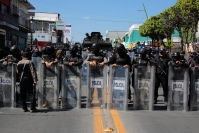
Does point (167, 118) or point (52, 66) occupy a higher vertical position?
point (52, 66)

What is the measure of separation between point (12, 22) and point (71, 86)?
32271 mm

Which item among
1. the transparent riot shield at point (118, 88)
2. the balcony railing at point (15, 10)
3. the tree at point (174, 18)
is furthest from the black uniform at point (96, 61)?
the balcony railing at point (15, 10)

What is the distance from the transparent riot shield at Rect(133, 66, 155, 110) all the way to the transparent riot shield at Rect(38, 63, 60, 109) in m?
2.20

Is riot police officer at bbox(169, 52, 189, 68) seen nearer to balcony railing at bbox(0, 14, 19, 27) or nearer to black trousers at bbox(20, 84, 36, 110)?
black trousers at bbox(20, 84, 36, 110)

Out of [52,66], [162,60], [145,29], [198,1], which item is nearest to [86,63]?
[52,66]

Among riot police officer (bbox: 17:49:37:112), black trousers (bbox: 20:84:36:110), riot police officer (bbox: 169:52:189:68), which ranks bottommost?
black trousers (bbox: 20:84:36:110)

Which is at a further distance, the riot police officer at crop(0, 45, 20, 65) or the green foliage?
the green foliage

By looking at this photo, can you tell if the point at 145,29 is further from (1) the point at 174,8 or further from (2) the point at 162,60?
(2) the point at 162,60

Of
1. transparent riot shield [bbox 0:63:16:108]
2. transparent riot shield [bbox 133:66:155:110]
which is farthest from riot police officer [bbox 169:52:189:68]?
transparent riot shield [bbox 0:63:16:108]

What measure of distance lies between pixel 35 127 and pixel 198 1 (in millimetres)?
29822

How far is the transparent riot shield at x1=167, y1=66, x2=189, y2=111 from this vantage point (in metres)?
9.79

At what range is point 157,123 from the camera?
821cm

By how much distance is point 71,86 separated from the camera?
387 inches

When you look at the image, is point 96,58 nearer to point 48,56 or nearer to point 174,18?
point 48,56
